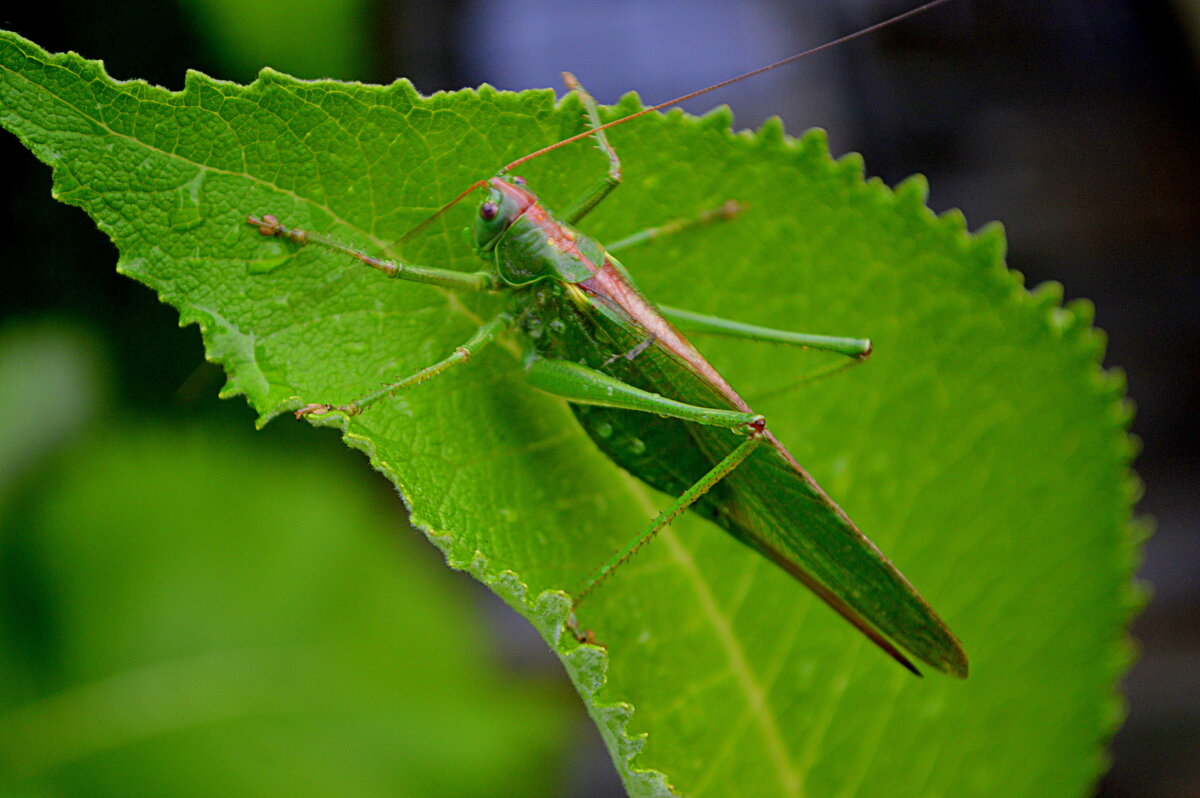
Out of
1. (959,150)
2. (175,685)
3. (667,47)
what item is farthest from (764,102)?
(175,685)

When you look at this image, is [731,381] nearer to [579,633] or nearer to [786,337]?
[786,337]

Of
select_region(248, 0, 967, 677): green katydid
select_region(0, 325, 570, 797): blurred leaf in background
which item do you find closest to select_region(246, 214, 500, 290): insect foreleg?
select_region(248, 0, 967, 677): green katydid

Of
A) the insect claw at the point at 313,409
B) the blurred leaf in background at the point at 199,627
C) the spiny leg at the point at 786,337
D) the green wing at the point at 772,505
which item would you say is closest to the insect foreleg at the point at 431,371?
the insect claw at the point at 313,409

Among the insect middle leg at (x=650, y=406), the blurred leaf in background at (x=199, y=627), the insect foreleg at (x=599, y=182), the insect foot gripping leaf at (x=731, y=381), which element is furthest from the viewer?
the blurred leaf in background at (x=199, y=627)

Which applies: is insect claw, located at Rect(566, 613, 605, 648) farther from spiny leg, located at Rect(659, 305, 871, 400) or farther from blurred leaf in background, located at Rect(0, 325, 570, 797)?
blurred leaf in background, located at Rect(0, 325, 570, 797)

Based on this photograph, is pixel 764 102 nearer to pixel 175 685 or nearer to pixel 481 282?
pixel 481 282

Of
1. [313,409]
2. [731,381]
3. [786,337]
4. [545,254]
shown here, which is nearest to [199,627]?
[313,409]

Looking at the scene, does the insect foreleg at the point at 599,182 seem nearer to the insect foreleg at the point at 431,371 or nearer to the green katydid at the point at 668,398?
the green katydid at the point at 668,398
